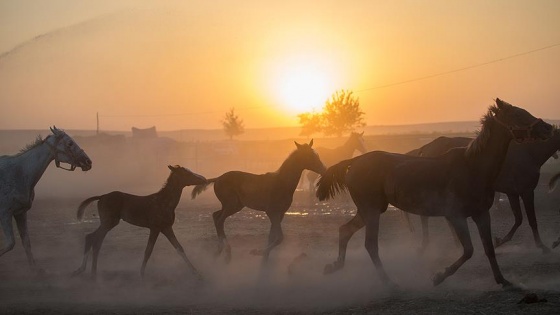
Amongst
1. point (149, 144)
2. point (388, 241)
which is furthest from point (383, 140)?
point (388, 241)

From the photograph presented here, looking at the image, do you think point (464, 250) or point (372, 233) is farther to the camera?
point (372, 233)

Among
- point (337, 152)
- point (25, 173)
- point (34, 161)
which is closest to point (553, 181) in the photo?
point (34, 161)

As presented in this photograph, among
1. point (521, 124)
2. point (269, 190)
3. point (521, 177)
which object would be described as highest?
point (521, 124)

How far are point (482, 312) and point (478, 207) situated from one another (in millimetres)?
2062

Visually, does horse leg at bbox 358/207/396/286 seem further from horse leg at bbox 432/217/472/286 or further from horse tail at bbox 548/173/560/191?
horse tail at bbox 548/173/560/191

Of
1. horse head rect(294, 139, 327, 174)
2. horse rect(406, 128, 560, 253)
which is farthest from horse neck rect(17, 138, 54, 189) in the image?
horse rect(406, 128, 560, 253)

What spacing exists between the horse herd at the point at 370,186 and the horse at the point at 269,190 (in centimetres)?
2

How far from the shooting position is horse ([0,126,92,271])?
11141 mm

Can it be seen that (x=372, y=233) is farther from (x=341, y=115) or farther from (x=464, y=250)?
(x=341, y=115)

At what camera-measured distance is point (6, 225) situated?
10.9 m

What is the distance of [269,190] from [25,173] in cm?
444

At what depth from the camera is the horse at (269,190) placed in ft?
40.2

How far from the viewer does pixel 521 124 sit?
9.13 m

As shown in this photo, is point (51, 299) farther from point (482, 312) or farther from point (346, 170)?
point (482, 312)
